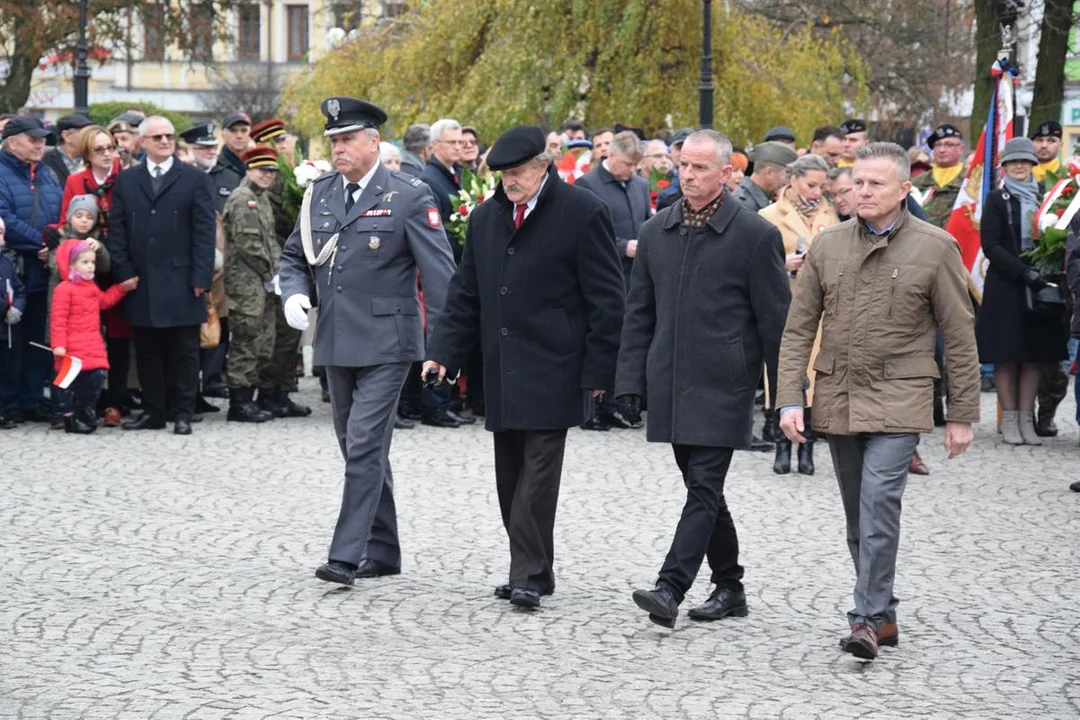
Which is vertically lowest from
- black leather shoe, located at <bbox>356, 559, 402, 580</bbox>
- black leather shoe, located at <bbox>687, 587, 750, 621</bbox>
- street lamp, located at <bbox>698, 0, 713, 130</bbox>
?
black leather shoe, located at <bbox>356, 559, 402, 580</bbox>

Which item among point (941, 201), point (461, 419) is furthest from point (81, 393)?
point (941, 201)

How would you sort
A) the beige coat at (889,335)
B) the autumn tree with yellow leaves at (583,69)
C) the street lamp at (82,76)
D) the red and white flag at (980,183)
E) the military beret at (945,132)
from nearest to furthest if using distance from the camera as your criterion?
the beige coat at (889,335)
the red and white flag at (980,183)
the military beret at (945,132)
the street lamp at (82,76)
the autumn tree with yellow leaves at (583,69)

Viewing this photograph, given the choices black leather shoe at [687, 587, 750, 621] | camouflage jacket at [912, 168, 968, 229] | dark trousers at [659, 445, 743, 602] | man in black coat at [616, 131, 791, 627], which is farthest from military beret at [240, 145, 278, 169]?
black leather shoe at [687, 587, 750, 621]

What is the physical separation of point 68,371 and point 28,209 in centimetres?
135

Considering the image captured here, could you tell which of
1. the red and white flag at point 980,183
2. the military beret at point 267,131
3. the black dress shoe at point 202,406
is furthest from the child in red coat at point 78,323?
the red and white flag at point 980,183

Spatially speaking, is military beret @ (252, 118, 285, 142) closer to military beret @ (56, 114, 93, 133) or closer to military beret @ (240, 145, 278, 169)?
military beret @ (240, 145, 278, 169)

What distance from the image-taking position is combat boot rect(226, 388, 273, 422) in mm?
13938

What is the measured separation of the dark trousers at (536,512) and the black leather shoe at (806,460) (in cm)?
401

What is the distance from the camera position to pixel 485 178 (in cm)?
1432

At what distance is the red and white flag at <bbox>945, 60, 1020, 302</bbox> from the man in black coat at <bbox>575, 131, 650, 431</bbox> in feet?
8.23

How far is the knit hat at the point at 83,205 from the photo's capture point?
13133 millimetres

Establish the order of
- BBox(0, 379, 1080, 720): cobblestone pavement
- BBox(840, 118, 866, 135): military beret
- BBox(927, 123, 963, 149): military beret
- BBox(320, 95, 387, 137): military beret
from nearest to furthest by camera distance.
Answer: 1. BBox(0, 379, 1080, 720): cobblestone pavement
2. BBox(320, 95, 387, 137): military beret
3. BBox(927, 123, 963, 149): military beret
4. BBox(840, 118, 866, 135): military beret

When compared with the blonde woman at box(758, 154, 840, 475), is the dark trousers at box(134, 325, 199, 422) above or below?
below

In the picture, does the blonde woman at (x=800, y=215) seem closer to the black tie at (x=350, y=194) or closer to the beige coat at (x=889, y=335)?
the black tie at (x=350, y=194)
